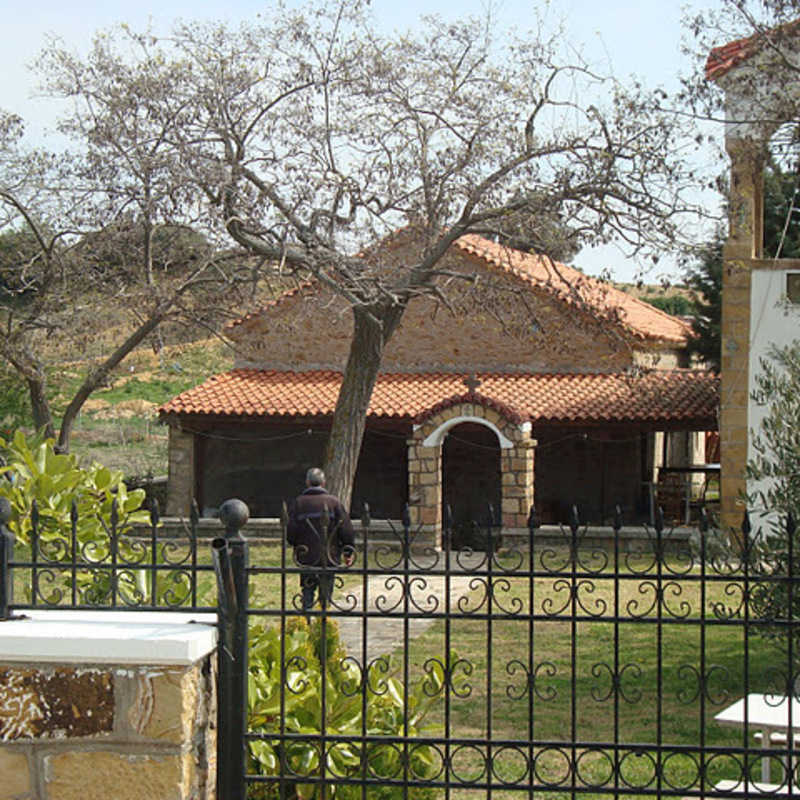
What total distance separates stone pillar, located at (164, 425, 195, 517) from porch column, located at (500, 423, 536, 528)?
619 cm

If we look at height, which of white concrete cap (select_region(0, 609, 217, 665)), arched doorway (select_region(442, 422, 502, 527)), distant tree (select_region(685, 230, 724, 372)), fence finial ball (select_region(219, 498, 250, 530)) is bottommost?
arched doorway (select_region(442, 422, 502, 527))

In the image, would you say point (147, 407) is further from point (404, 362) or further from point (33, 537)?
point (33, 537)

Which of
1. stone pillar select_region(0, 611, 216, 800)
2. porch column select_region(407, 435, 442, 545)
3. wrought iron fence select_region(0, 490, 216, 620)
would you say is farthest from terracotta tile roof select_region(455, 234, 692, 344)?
stone pillar select_region(0, 611, 216, 800)

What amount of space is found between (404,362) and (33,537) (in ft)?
66.0

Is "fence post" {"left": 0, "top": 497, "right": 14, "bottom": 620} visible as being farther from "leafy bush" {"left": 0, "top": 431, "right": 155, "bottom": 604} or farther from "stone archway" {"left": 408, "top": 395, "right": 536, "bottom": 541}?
"stone archway" {"left": 408, "top": 395, "right": 536, "bottom": 541}

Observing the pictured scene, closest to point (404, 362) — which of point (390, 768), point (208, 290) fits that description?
point (208, 290)

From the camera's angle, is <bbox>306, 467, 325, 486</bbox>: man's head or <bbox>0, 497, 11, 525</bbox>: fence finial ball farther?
<bbox>306, 467, 325, 486</bbox>: man's head

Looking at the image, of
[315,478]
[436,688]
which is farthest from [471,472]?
[436,688]

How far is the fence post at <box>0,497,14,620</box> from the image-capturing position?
446 cm

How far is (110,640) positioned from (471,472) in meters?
19.3

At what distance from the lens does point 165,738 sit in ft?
13.9

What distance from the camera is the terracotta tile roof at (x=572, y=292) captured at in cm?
1931

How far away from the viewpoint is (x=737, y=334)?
1702cm

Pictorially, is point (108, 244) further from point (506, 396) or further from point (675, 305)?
point (675, 305)
